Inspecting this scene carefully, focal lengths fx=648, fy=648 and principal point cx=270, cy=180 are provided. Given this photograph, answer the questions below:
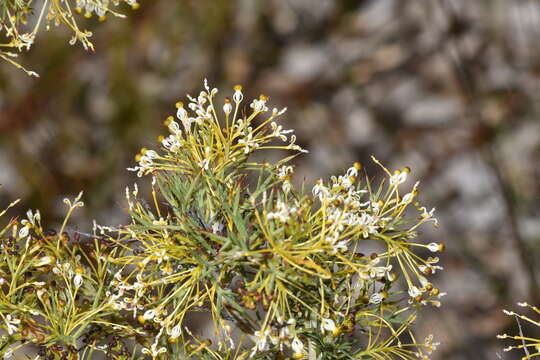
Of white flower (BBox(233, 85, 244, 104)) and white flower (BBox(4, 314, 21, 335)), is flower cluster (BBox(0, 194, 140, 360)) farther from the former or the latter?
white flower (BBox(233, 85, 244, 104))

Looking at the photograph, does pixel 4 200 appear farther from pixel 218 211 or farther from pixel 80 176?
pixel 218 211

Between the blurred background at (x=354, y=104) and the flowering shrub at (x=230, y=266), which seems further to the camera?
the blurred background at (x=354, y=104)

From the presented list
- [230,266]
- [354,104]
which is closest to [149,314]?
[230,266]

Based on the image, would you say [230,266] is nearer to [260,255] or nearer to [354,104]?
[260,255]

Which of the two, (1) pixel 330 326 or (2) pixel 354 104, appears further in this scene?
(2) pixel 354 104

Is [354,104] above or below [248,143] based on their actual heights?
above

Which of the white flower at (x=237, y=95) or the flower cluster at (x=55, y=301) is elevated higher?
the white flower at (x=237, y=95)

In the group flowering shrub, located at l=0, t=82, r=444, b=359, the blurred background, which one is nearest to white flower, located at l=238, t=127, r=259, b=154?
flowering shrub, located at l=0, t=82, r=444, b=359

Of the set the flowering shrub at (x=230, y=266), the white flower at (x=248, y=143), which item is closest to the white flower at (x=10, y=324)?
the flowering shrub at (x=230, y=266)

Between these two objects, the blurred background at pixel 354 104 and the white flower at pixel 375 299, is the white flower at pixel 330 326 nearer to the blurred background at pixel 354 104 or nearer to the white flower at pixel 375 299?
the white flower at pixel 375 299

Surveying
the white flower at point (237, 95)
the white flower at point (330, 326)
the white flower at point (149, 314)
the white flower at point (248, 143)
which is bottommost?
the white flower at point (149, 314)
